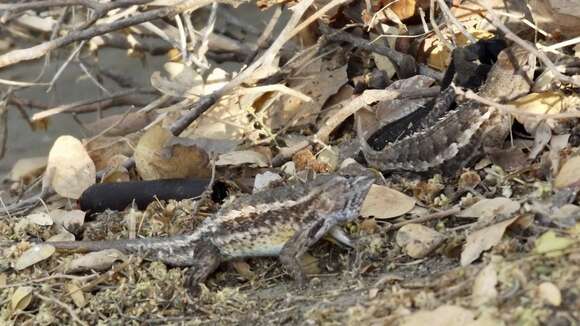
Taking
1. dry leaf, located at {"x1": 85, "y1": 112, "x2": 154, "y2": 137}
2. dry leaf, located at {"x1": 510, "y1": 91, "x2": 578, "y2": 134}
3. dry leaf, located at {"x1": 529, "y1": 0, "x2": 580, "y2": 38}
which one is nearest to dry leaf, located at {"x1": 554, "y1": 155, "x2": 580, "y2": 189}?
dry leaf, located at {"x1": 510, "y1": 91, "x2": 578, "y2": 134}

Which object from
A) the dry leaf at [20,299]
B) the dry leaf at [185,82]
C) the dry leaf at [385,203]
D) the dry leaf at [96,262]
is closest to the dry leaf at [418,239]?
the dry leaf at [385,203]

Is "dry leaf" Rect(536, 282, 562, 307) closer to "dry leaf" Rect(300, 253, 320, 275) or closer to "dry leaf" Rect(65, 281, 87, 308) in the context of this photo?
"dry leaf" Rect(300, 253, 320, 275)

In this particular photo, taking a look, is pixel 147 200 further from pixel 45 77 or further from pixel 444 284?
pixel 45 77

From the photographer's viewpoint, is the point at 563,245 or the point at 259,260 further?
the point at 259,260

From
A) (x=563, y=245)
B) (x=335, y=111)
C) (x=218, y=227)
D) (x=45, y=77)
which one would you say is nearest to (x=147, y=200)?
A: (x=218, y=227)

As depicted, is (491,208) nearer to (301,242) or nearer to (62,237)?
(301,242)

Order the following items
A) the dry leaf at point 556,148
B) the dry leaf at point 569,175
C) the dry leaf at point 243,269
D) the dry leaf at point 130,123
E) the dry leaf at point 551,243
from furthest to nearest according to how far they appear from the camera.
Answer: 1. the dry leaf at point 130,123
2. the dry leaf at point 243,269
3. the dry leaf at point 556,148
4. the dry leaf at point 569,175
5. the dry leaf at point 551,243

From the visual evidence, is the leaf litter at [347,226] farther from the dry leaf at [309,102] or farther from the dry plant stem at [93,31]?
the dry plant stem at [93,31]
